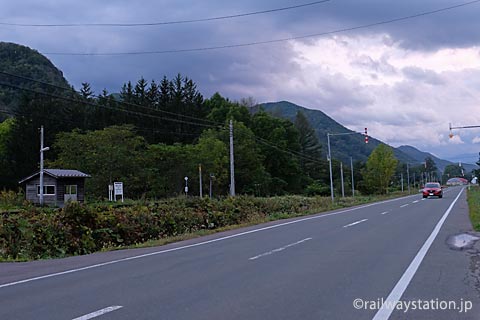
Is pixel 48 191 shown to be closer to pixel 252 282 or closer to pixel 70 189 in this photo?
pixel 70 189

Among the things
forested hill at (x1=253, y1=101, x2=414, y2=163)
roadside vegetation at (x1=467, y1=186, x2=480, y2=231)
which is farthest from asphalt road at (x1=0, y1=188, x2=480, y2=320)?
forested hill at (x1=253, y1=101, x2=414, y2=163)

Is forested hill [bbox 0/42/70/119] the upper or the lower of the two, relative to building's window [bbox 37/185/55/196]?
upper

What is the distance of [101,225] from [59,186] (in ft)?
122

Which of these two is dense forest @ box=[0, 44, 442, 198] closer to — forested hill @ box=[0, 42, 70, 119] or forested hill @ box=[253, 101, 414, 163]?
forested hill @ box=[0, 42, 70, 119]

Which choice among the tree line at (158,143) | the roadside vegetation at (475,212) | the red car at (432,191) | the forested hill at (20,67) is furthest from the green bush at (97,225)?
the forested hill at (20,67)

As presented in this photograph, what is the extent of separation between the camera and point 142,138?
6216 cm

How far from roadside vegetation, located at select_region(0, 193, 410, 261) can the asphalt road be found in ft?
7.38

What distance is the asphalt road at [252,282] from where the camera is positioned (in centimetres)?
682

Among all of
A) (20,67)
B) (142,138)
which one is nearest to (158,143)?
(142,138)

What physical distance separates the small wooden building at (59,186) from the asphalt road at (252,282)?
131ft

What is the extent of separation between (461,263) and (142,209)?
521 inches

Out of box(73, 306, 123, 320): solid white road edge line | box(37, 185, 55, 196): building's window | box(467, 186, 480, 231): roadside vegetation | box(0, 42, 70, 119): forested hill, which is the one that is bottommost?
box(467, 186, 480, 231): roadside vegetation

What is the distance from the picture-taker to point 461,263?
10836 millimetres

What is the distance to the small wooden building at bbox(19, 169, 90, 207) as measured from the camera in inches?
2035
